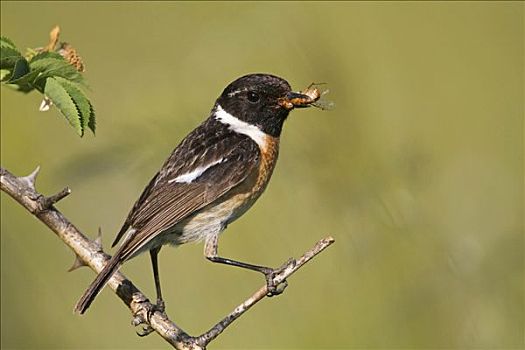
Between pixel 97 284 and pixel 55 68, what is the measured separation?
2.60ft

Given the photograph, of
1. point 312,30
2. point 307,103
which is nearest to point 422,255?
point 307,103

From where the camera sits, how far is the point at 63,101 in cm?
294

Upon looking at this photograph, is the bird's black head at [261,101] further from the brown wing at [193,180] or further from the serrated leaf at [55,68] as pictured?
the serrated leaf at [55,68]

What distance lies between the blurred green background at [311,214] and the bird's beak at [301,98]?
138 millimetres

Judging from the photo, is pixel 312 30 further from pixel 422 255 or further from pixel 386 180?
pixel 422 255

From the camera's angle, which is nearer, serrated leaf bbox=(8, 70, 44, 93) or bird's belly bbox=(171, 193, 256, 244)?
serrated leaf bbox=(8, 70, 44, 93)

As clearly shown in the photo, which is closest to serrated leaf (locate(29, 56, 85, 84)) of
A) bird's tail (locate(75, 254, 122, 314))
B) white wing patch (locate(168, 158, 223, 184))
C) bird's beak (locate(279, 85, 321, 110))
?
bird's tail (locate(75, 254, 122, 314))

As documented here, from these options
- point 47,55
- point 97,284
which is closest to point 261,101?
point 97,284

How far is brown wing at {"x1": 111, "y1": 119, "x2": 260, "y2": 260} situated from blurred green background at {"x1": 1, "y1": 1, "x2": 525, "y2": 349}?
22cm

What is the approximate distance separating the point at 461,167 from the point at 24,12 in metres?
4.31

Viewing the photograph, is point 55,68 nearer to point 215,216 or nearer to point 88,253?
point 88,253

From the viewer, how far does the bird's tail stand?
10.9ft

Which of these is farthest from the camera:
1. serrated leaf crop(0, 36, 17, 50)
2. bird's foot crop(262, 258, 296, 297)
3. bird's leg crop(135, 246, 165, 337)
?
bird's leg crop(135, 246, 165, 337)

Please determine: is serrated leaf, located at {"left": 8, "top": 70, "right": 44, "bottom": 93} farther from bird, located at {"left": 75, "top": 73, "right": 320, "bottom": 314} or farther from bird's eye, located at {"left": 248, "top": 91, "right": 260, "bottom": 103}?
bird's eye, located at {"left": 248, "top": 91, "right": 260, "bottom": 103}
